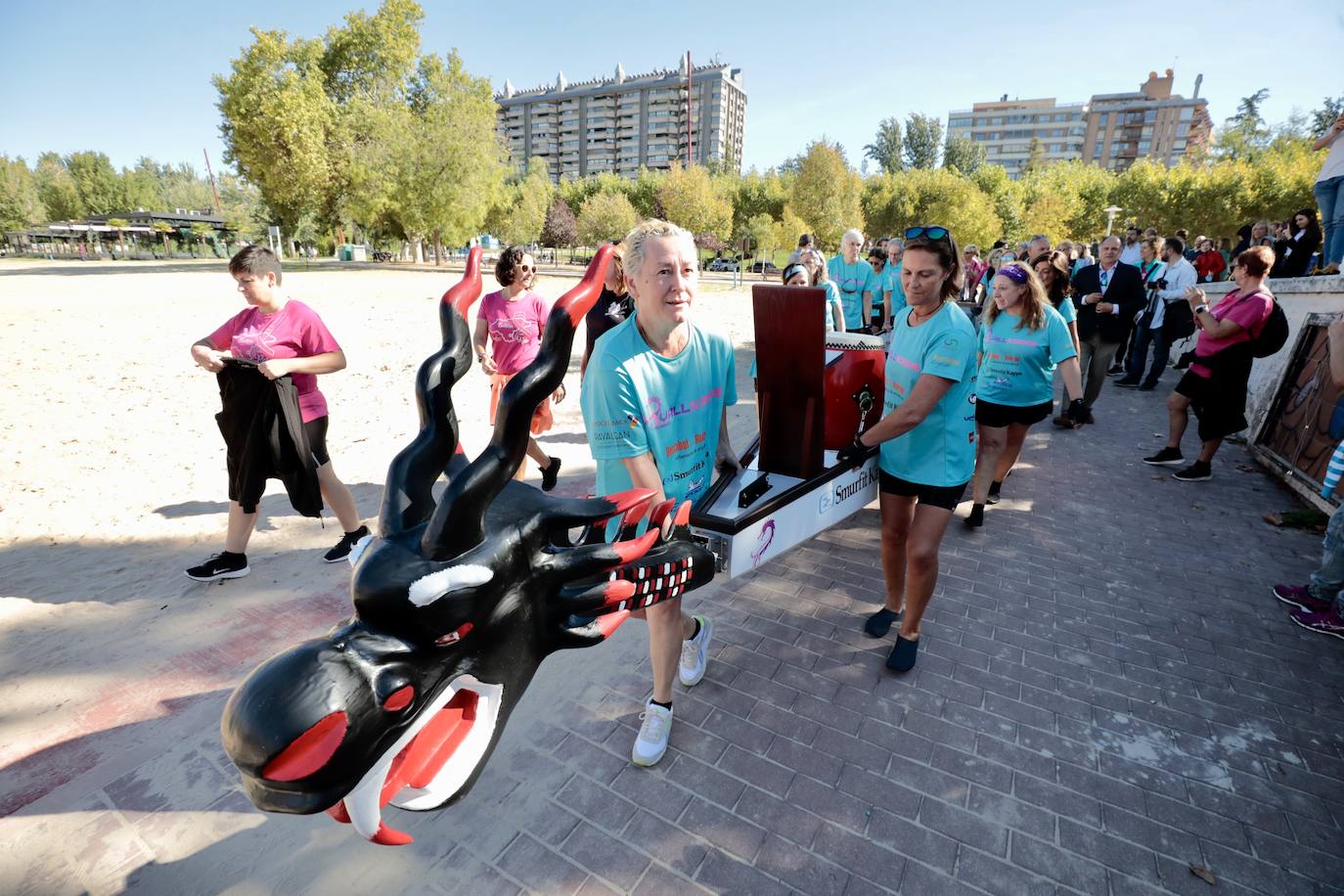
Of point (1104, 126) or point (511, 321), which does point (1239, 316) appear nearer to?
point (511, 321)

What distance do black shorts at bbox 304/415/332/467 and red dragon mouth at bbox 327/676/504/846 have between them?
3074 mm

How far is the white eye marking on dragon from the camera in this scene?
118 cm

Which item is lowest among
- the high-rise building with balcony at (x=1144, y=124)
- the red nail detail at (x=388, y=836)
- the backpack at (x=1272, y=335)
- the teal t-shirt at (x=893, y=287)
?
the red nail detail at (x=388, y=836)

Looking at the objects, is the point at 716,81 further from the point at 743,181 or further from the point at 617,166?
the point at 743,181

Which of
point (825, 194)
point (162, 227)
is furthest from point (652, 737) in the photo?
point (162, 227)

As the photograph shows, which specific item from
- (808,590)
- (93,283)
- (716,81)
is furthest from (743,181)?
(716,81)

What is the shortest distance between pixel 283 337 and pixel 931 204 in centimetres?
4682

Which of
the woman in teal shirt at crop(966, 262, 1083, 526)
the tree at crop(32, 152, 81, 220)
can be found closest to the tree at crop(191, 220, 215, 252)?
the tree at crop(32, 152, 81, 220)

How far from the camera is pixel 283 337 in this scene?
3.65 meters

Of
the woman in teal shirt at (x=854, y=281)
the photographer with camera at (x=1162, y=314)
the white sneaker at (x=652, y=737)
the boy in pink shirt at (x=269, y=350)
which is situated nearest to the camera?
the white sneaker at (x=652, y=737)

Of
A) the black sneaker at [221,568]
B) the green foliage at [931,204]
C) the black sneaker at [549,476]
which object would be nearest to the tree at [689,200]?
the green foliage at [931,204]

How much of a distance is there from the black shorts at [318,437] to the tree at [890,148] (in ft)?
260

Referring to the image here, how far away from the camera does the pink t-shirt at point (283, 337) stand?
3.59 metres

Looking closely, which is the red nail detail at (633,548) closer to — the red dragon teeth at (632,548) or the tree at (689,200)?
the red dragon teeth at (632,548)
